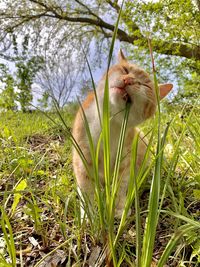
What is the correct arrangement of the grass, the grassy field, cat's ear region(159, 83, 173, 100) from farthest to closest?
cat's ear region(159, 83, 173, 100), the grassy field, the grass

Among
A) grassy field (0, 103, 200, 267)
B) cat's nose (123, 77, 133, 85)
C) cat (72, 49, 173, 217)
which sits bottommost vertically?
grassy field (0, 103, 200, 267)

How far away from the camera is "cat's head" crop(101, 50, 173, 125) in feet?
4.61

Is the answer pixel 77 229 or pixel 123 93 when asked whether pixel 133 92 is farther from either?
pixel 77 229

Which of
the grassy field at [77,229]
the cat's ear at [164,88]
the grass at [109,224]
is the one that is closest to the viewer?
the grass at [109,224]

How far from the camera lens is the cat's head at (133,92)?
1404mm

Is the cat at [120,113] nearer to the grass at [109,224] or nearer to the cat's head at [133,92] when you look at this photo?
the cat's head at [133,92]

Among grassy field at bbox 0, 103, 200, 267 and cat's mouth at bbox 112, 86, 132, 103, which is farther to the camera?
cat's mouth at bbox 112, 86, 132, 103

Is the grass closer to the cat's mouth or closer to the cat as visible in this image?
the cat

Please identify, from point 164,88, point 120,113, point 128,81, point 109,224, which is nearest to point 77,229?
point 109,224

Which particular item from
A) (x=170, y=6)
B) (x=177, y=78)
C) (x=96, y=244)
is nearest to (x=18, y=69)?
(x=177, y=78)

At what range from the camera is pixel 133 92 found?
1431mm

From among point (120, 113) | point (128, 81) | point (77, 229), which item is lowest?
point (77, 229)

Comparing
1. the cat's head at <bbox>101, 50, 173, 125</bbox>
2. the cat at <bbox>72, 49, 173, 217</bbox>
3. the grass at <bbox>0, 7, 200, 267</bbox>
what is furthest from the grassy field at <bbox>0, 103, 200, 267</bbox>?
the cat's head at <bbox>101, 50, 173, 125</bbox>

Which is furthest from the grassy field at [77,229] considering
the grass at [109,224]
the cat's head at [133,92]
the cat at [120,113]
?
the cat's head at [133,92]
